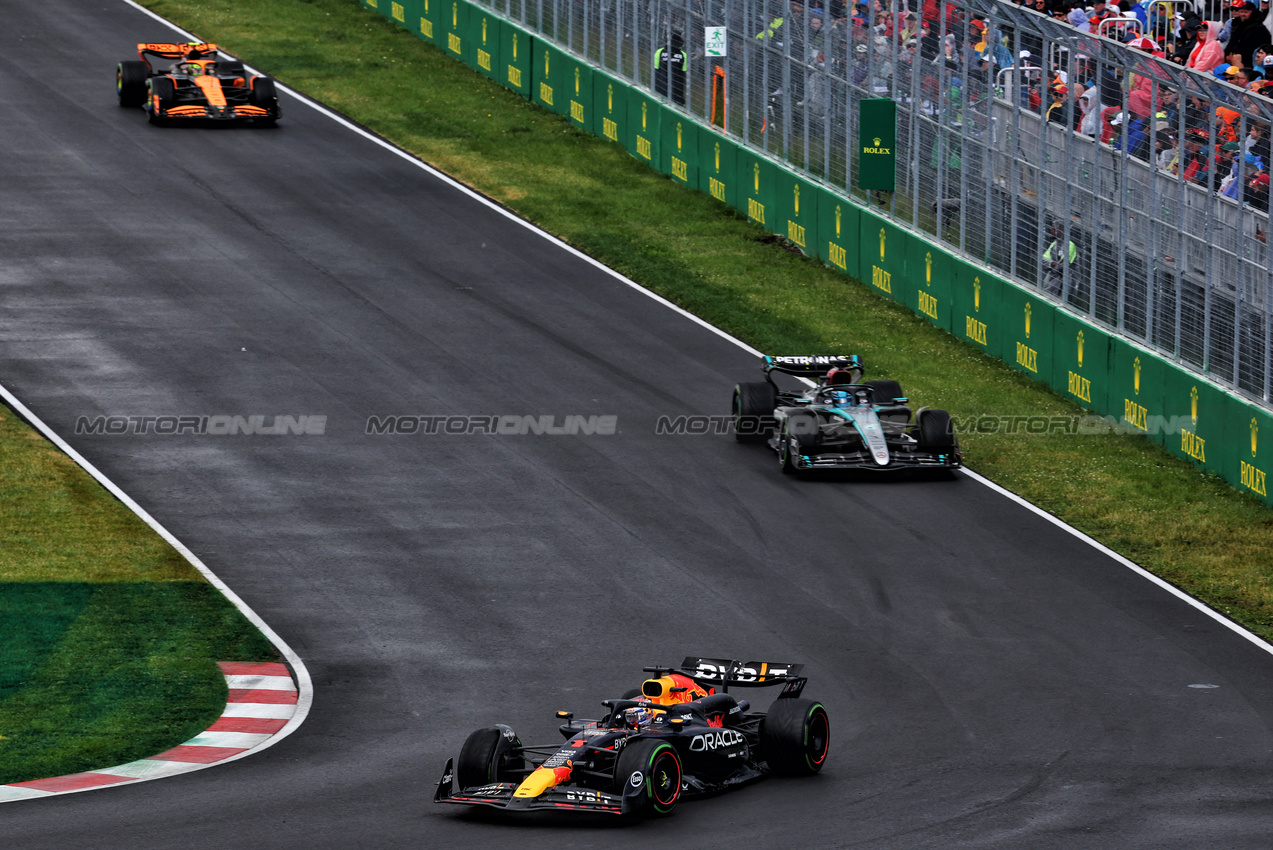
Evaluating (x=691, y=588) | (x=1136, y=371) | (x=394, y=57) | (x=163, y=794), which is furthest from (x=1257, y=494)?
(x=394, y=57)

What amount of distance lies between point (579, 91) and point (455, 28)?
532cm

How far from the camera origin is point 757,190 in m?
35.3

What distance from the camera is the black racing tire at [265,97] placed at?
3816 cm

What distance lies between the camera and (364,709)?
1627 centimetres

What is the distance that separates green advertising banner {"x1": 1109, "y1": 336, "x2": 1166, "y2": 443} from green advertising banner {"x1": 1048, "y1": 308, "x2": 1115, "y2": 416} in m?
0.17

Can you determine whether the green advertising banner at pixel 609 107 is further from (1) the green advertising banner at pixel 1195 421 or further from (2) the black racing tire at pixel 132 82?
(1) the green advertising banner at pixel 1195 421

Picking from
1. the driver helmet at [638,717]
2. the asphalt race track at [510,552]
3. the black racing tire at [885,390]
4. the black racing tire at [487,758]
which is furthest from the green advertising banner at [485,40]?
the black racing tire at [487,758]

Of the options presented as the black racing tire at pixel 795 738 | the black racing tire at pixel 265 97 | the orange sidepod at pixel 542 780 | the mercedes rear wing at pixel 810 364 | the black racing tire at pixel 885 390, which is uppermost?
the black racing tire at pixel 265 97

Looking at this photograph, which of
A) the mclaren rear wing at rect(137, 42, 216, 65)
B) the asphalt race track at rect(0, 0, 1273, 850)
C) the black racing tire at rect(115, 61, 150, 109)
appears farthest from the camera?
the black racing tire at rect(115, 61, 150, 109)

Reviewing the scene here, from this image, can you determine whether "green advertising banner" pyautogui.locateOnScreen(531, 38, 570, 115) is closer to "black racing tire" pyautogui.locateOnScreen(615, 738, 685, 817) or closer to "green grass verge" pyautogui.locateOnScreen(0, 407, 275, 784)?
"green grass verge" pyautogui.locateOnScreen(0, 407, 275, 784)

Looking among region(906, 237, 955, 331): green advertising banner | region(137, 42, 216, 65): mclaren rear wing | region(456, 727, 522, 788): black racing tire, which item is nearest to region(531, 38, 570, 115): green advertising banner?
region(137, 42, 216, 65): mclaren rear wing

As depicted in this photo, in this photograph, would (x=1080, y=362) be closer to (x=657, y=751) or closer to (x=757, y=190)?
(x=757, y=190)

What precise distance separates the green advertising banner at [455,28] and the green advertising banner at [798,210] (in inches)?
472

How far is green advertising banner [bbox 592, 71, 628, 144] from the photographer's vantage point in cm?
3894
